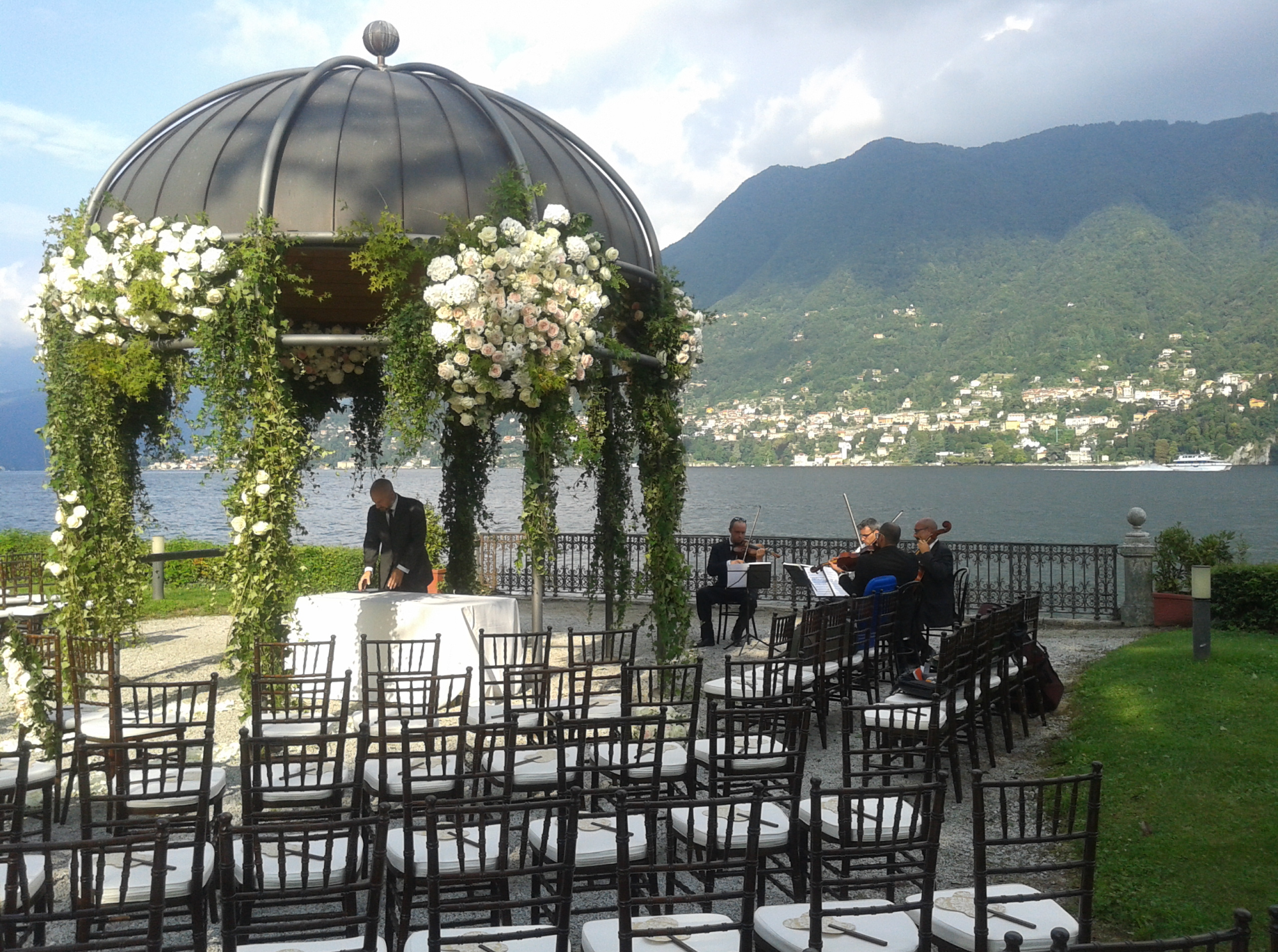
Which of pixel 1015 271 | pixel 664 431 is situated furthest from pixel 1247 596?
pixel 1015 271

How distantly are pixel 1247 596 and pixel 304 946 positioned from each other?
12567mm

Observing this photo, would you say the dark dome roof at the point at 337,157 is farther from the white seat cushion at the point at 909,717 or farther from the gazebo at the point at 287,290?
the white seat cushion at the point at 909,717

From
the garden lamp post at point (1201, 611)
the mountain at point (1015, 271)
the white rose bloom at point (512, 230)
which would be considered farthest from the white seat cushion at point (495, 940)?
the mountain at point (1015, 271)

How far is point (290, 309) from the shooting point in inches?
386

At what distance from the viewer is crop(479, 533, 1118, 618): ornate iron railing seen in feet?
45.8

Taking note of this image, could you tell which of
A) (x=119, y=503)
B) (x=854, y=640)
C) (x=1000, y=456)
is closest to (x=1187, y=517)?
(x=1000, y=456)

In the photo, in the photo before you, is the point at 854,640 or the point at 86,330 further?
the point at 854,640

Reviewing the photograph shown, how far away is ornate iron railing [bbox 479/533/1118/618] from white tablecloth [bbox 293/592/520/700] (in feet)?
6.56

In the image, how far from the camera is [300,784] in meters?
4.96

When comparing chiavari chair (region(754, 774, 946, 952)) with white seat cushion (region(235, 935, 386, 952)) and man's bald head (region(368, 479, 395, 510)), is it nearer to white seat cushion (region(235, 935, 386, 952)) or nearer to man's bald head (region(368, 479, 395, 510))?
white seat cushion (region(235, 935, 386, 952))

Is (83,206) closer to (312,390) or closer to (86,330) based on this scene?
(86,330)

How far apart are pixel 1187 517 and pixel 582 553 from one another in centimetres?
4652

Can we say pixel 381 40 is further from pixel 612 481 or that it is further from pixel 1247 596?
pixel 1247 596

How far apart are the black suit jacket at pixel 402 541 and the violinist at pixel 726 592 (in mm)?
4050
